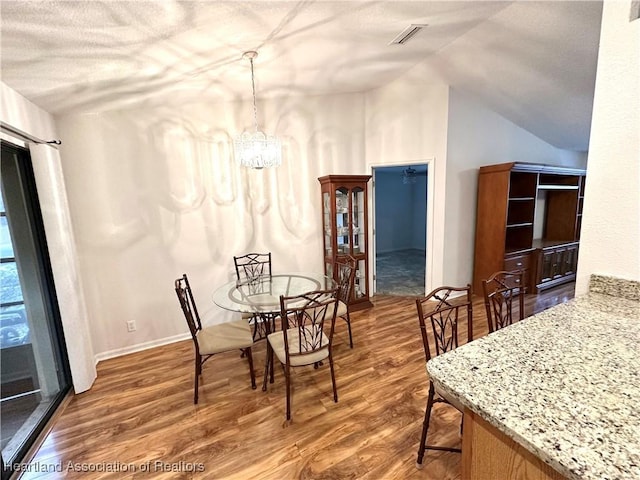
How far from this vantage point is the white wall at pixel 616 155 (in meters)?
1.22

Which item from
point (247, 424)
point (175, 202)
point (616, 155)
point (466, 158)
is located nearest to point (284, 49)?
point (175, 202)

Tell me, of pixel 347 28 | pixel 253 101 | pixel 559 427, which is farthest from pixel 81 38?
pixel 559 427

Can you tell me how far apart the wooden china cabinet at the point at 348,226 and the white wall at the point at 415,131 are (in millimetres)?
691

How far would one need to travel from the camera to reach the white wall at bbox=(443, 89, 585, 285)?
152 inches

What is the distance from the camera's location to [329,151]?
3838mm

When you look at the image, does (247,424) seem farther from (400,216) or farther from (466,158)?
(400,216)

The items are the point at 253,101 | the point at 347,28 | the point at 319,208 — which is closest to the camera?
the point at 347,28

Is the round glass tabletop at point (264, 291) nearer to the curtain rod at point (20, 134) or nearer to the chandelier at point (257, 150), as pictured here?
the chandelier at point (257, 150)

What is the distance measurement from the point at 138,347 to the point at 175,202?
1563 millimetres

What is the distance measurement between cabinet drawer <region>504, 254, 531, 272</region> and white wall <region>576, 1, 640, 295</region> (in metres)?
2.86

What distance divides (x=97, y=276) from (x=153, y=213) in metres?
0.79

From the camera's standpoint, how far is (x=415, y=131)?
3.90 meters

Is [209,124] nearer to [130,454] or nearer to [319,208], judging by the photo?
[319,208]

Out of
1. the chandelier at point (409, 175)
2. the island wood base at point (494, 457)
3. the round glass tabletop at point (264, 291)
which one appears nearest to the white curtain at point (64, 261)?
the round glass tabletop at point (264, 291)
